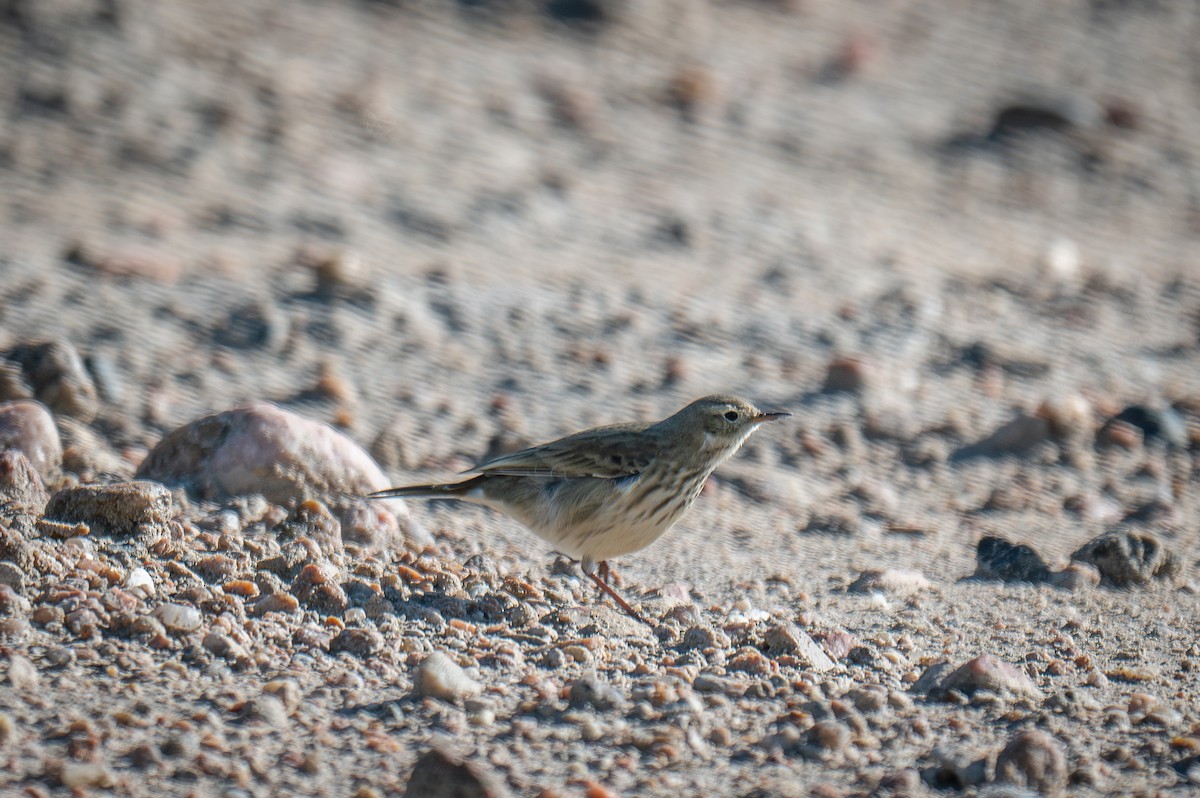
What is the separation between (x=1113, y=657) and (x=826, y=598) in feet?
3.50

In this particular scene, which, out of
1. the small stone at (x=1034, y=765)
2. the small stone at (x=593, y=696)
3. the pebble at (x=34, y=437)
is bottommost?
the pebble at (x=34, y=437)

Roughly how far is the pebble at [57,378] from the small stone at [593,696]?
10.4 ft

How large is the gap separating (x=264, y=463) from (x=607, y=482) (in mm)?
1338

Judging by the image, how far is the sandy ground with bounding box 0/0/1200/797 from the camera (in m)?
3.87

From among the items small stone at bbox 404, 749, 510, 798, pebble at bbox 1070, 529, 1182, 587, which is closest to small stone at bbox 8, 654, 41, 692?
small stone at bbox 404, 749, 510, 798

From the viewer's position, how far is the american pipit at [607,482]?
523 centimetres

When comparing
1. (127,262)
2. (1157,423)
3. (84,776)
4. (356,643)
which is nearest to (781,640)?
(356,643)

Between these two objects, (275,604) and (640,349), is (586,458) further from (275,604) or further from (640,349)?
(640,349)

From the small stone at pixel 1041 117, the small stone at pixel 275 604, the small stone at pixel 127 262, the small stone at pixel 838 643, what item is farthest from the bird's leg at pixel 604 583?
the small stone at pixel 1041 117

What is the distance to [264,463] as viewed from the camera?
5.20m

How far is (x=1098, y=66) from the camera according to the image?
494 inches

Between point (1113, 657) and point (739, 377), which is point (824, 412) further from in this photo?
point (1113, 657)

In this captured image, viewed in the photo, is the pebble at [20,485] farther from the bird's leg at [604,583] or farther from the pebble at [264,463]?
the bird's leg at [604,583]

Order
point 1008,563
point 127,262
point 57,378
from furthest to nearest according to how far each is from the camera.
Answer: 1. point 127,262
2. point 57,378
3. point 1008,563
